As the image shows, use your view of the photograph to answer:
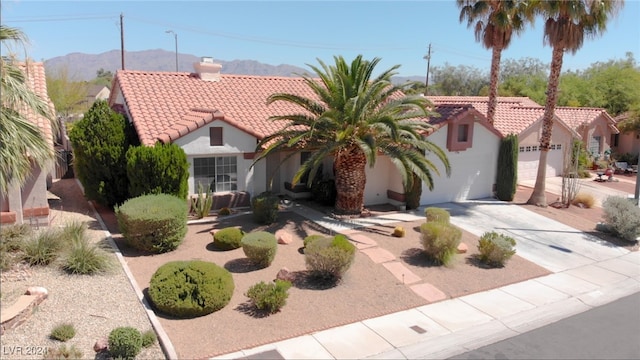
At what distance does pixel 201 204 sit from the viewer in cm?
1702

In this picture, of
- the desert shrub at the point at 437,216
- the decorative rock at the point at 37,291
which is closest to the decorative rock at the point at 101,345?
the decorative rock at the point at 37,291

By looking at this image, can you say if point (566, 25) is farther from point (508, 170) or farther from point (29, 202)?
point (29, 202)

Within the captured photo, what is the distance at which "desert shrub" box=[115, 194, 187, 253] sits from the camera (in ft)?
42.4

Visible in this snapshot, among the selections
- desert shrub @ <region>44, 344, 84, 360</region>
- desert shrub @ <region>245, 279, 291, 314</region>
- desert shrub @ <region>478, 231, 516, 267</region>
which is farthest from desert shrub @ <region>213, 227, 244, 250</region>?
desert shrub @ <region>478, 231, 516, 267</region>

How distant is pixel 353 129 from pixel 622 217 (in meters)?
10.2

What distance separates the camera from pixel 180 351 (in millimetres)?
8883

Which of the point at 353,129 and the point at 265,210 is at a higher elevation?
the point at 353,129

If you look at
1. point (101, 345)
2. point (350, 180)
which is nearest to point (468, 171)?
point (350, 180)

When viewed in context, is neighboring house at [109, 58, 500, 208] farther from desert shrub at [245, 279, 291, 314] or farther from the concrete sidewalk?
desert shrub at [245, 279, 291, 314]

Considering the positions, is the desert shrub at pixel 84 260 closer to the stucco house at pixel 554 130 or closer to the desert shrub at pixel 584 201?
the desert shrub at pixel 584 201

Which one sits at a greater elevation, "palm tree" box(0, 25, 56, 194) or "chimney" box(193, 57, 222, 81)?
"chimney" box(193, 57, 222, 81)

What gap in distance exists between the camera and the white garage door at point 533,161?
27484mm

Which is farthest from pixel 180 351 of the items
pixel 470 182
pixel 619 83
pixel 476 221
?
pixel 619 83

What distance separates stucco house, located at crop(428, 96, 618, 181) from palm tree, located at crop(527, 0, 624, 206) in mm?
4754
